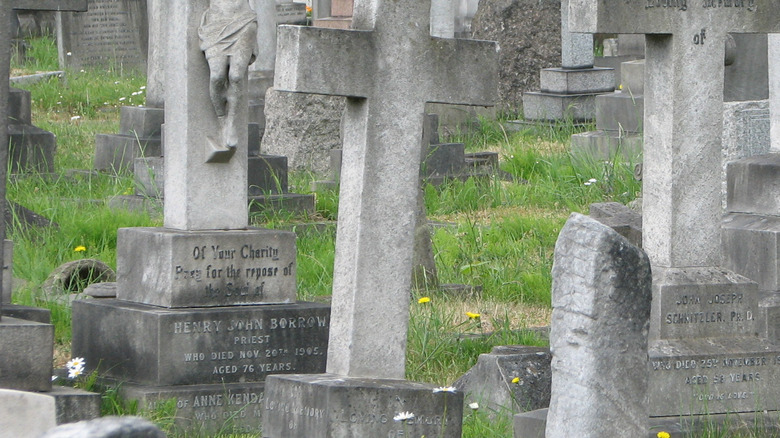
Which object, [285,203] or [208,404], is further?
[285,203]

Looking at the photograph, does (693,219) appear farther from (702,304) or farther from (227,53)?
(227,53)

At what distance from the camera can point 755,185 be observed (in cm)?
654

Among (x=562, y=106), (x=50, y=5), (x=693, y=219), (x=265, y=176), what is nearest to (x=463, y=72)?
(x=693, y=219)

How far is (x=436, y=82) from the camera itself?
4.82m

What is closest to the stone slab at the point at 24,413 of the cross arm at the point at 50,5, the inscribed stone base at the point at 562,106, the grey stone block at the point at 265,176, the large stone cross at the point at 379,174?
the large stone cross at the point at 379,174

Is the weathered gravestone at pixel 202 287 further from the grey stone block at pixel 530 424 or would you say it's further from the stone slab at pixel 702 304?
the stone slab at pixel 702 304

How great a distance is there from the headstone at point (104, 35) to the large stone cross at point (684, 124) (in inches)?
517

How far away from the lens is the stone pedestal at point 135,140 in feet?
36.3

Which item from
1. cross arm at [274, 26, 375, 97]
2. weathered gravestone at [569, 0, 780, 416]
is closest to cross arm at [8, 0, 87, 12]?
cross arm at [274, 26, 375, 97]

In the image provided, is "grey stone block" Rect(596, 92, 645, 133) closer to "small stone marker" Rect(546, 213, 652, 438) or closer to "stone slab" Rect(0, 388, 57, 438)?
"small stone marker" Rect(546, 213, 652, 438)

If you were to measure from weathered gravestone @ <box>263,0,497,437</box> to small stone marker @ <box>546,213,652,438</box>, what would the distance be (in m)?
1.07

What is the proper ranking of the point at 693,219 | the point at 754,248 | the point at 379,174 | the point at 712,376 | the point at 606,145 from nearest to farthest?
the point at 379,174, the point at 712,376, the point at 693,219, the point at 754,248, the point at 606,145

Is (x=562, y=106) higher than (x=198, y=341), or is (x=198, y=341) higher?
(x=562, y=106)

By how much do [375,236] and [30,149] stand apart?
268 inches
